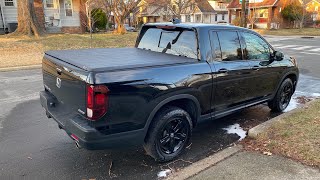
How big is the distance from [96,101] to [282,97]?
4.26 metres

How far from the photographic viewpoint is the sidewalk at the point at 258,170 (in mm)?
3193

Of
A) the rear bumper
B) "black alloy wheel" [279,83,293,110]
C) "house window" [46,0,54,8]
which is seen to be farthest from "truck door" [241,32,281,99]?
"house window" [46,0,54,8]

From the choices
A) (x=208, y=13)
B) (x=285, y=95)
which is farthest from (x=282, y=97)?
(x=208, y=13)

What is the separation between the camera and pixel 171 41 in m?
4.35

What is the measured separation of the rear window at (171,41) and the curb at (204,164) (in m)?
1.39

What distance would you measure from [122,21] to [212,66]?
20043 mm

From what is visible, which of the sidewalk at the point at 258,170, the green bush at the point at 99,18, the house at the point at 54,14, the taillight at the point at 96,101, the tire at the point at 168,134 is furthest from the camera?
the green bush at the point at 99,18

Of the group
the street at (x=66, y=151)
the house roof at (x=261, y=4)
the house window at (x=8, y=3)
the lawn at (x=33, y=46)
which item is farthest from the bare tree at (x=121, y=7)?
the house roof at (x=261, y=4)

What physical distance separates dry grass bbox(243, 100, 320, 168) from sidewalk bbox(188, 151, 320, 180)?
0.60ft

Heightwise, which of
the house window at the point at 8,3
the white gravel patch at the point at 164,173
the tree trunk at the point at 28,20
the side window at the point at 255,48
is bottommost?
the white gravel patch at the point at 164,173

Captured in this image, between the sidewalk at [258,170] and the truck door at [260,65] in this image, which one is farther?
the truck door at [260,65]

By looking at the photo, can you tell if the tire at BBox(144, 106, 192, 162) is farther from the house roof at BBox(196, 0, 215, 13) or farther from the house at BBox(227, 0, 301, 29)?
the house roof at BBox(196, 0, 215, 13)

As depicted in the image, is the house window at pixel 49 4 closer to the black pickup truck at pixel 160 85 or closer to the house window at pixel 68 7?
the house window at pixel 68 7

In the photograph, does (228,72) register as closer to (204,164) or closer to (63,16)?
(204,164)
